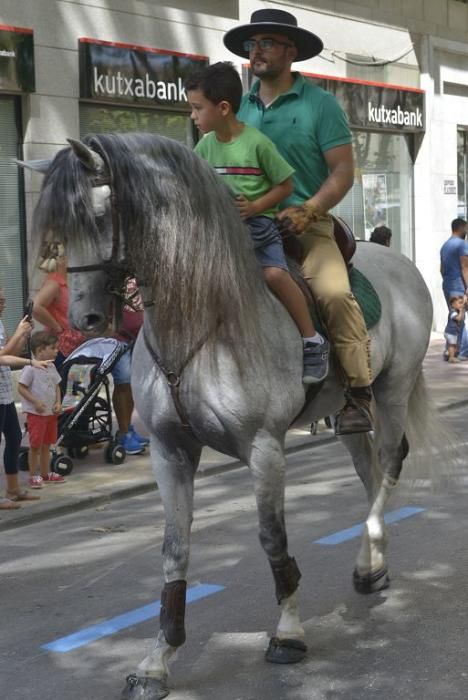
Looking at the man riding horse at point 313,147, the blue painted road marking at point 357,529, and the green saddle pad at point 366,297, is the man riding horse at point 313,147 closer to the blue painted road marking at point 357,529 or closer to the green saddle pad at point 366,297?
the green saddle pad at point 366,297

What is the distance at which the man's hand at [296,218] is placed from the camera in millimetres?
5062

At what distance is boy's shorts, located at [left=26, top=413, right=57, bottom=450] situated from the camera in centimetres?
907

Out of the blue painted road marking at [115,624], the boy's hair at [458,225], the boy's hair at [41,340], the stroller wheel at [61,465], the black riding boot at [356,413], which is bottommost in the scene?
the blue painted road marking at [115,624]

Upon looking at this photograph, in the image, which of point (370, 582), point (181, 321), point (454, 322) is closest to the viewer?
point (181, 321)

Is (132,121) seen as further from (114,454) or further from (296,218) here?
(296,218)

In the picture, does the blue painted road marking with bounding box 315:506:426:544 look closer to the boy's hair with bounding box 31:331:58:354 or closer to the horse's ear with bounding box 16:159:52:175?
the boy's hair with bounding box 31:331:58:354

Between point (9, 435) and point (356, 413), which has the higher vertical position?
point (356, 413)

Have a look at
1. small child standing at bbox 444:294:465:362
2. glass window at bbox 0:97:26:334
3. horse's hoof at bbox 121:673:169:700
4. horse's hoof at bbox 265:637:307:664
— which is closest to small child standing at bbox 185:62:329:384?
horse's hoof at bbox 265:637:307:664

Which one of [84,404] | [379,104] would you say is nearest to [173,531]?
[84,404]

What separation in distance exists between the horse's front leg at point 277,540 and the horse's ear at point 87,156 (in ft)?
4.37

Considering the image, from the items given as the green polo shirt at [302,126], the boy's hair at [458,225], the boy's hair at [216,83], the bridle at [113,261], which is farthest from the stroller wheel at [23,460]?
the boy's hair at [458,225]

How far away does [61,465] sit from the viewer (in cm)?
976

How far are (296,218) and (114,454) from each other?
18.0 ft

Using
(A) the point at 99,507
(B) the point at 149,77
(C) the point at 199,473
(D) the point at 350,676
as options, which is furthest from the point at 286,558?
(B) the point at 149,77
